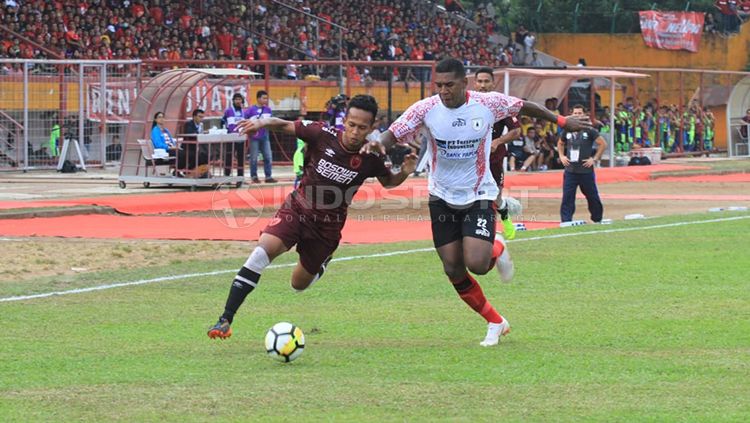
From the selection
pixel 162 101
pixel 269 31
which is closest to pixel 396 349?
pixel 162 101

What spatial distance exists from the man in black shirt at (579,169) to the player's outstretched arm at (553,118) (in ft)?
29.0

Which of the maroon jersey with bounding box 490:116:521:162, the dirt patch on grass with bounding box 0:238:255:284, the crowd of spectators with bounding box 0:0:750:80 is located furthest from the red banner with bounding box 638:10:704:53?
the maroon jersey with bounding box 490:116:521:162

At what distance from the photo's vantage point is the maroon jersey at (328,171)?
9484 millimetres

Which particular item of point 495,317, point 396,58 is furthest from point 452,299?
point 396,58

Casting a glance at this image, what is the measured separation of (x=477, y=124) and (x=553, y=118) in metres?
0.97

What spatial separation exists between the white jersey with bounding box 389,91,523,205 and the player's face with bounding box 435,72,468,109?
6cm

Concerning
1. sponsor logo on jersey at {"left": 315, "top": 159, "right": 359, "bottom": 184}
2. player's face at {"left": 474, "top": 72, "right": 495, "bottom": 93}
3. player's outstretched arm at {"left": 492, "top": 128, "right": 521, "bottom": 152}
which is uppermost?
player's face at {"left": 474, "top": 72, "right": 495, "bottom": 93}

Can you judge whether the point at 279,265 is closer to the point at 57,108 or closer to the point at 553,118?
the point at 553,118

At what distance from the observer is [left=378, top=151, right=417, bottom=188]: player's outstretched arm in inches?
362

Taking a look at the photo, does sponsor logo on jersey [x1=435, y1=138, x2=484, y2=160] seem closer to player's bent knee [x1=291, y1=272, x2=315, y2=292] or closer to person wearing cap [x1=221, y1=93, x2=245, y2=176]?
player's bent knee [x1=291, y1=272, x2=315, y2=292]

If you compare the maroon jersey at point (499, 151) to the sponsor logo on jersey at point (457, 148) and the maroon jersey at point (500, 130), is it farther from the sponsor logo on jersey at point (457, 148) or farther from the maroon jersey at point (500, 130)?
the sponsor logo on jersey at point (457, 148)

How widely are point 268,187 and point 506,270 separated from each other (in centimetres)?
1615

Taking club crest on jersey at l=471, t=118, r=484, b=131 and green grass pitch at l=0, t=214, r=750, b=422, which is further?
club crest on jersey at l=471, t=118, r=484, b=131

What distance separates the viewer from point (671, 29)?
54.4 m
